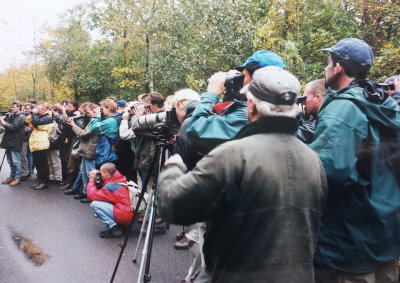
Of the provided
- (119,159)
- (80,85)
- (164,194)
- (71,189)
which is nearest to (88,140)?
(119,159)

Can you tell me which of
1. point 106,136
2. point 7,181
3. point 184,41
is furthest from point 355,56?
point 184,41

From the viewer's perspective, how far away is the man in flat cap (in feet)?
4.12

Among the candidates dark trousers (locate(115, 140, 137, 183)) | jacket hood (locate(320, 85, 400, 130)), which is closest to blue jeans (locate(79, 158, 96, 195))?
dark trousers (locate(115, 140, 137, 183))

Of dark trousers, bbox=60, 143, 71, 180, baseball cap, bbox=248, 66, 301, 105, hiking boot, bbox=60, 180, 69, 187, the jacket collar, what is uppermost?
baseball cap, bbox=248, 66, 301, 105

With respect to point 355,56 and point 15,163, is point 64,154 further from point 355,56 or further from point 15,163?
point 355,56

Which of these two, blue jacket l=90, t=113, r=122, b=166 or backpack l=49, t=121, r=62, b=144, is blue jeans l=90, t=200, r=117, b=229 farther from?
backpack l=49, t=121, r=62, b=144

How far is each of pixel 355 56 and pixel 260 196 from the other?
3.59ft

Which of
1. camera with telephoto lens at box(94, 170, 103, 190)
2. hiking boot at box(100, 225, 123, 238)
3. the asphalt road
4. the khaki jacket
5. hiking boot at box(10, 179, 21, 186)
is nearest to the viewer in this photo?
the khaki jacket

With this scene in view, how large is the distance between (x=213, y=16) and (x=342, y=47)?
9522 mm

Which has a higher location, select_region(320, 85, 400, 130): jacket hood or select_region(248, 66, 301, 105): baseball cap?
select_region(248, 66, 301, 105): baseball cap

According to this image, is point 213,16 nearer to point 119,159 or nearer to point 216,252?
point 119,159

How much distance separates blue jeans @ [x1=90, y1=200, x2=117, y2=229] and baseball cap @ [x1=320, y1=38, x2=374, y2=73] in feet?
11.9

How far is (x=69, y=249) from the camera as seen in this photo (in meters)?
4.29

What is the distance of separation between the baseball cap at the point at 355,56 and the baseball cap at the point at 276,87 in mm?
667
